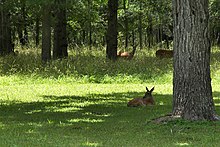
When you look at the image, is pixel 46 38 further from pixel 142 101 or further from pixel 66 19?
pixel 142 101

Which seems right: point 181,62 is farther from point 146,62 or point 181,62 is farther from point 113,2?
point 113,2

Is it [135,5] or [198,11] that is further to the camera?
[135,5]

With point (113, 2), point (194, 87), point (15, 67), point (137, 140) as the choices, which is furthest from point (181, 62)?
point (113, 2)

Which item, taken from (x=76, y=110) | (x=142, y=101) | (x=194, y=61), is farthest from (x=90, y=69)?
(x=194, y=61)

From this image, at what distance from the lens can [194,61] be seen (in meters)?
9.73

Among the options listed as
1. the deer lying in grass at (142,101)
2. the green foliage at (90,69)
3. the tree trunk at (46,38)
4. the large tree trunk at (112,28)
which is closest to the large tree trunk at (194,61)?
the deer lying in grass at (142,101)

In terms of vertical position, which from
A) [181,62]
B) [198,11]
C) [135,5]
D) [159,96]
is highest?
[135,5]

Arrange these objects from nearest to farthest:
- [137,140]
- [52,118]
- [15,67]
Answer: [137,140]
[52,118]
[15,67]

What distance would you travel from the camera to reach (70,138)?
8.19 m

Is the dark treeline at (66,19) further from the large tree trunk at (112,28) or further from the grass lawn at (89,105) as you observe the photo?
the grass lawn at (89,105)

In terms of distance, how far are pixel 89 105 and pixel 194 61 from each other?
424 cm

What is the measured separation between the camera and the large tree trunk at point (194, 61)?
9703mm

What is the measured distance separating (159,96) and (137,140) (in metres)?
7.85

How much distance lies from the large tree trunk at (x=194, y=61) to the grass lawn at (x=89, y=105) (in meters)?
0.33
